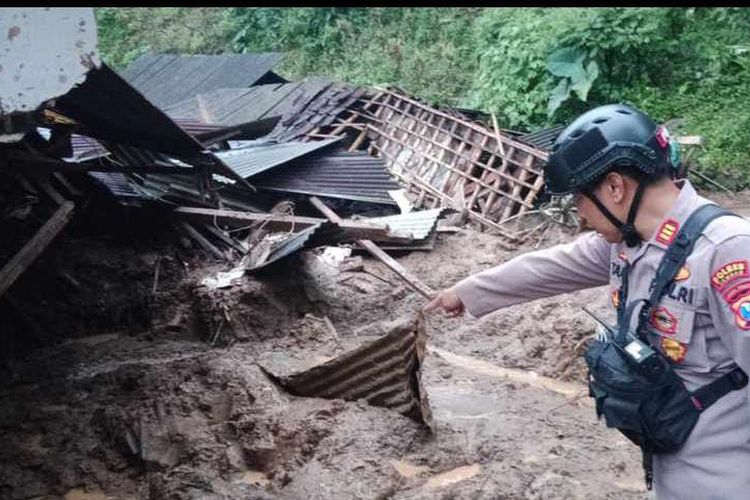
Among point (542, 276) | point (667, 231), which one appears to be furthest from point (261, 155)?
point (667, 231)

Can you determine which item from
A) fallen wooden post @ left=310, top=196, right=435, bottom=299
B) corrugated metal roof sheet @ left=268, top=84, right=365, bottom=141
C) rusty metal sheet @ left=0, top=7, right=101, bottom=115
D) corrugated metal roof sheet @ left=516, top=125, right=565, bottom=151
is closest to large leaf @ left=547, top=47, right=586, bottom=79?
corrugated metal roof sheet @ left=516, top=125, right=565, bottom=151

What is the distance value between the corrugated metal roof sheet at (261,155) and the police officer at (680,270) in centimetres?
697

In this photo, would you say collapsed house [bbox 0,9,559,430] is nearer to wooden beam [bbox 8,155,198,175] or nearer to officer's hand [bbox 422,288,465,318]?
wooden beam [bbox 8,155,198,175]

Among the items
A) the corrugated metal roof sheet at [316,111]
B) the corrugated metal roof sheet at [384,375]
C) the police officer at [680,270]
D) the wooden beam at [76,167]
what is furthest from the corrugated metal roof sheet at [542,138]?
the police officer at [680,270]

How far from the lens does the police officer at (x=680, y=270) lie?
213 cm

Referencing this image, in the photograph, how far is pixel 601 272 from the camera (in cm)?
277

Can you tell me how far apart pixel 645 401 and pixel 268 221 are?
5835mm

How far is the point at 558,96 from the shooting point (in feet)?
40.8

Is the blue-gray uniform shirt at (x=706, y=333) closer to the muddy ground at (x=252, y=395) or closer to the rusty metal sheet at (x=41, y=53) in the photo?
the muddy ground at (x=252, y=395)

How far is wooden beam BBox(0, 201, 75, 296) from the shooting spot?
17.4 feet

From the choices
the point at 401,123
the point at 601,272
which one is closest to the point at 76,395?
the point at 601,272

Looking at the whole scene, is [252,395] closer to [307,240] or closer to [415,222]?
[307,240]
